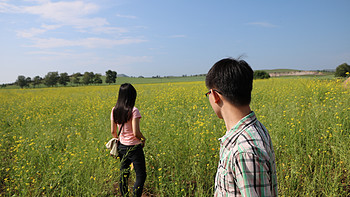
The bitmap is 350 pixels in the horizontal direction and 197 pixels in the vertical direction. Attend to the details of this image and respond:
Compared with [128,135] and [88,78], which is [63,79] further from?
[128,135]

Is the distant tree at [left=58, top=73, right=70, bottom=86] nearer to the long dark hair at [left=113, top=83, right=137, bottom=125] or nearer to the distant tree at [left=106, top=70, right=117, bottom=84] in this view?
the distant tree at [left=106, top=70, right=117, bottom=84]

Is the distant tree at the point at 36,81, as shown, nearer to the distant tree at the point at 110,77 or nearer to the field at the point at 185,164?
the distant tree at the point at 110,77

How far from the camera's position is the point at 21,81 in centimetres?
7325

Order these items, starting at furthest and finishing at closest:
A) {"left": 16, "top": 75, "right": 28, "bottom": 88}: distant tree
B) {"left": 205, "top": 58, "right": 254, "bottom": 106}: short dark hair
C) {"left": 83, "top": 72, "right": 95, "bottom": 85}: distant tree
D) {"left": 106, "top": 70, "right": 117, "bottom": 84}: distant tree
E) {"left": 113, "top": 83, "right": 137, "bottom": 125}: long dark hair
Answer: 1. {"left": 16, "top": 75, "right": 28, "bottom": 88}: distant tree
2. {"left": 83, "top": 72, "right": 95, "bottom": 85}: distant tree
3. {"left": 106, "top": 70, "right": 117, "bottom": 84}: distant tree
4. {"left": 113, "top": 83, "right": 137, "bottom": 125}: long dark hair
5. {"left": 205, "top": 58, "right": 254, "bottom": 106}: short dark hair

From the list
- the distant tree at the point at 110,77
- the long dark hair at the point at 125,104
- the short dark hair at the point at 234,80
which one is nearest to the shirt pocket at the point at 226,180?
the short dark hair at the point at 234,80

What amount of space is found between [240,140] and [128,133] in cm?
228

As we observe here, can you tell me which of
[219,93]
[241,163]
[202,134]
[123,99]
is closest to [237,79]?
[219,93]

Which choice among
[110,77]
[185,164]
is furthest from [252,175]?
[110,77]

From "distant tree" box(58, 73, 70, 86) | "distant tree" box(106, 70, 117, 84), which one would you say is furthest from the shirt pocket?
"distant tree" box(58, 73, 70, 86)

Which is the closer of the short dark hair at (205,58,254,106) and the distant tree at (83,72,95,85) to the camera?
the short dark hair at (205,58,254,106)

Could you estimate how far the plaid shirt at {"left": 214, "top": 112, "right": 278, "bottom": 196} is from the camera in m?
→ 0.85

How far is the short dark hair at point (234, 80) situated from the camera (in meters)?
0.99

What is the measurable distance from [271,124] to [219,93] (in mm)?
3650

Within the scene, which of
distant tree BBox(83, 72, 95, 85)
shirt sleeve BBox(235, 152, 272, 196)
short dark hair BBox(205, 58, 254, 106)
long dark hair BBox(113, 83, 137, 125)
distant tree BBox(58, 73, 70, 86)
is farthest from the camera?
distant tree BBox(58, 73, 70, 86)
